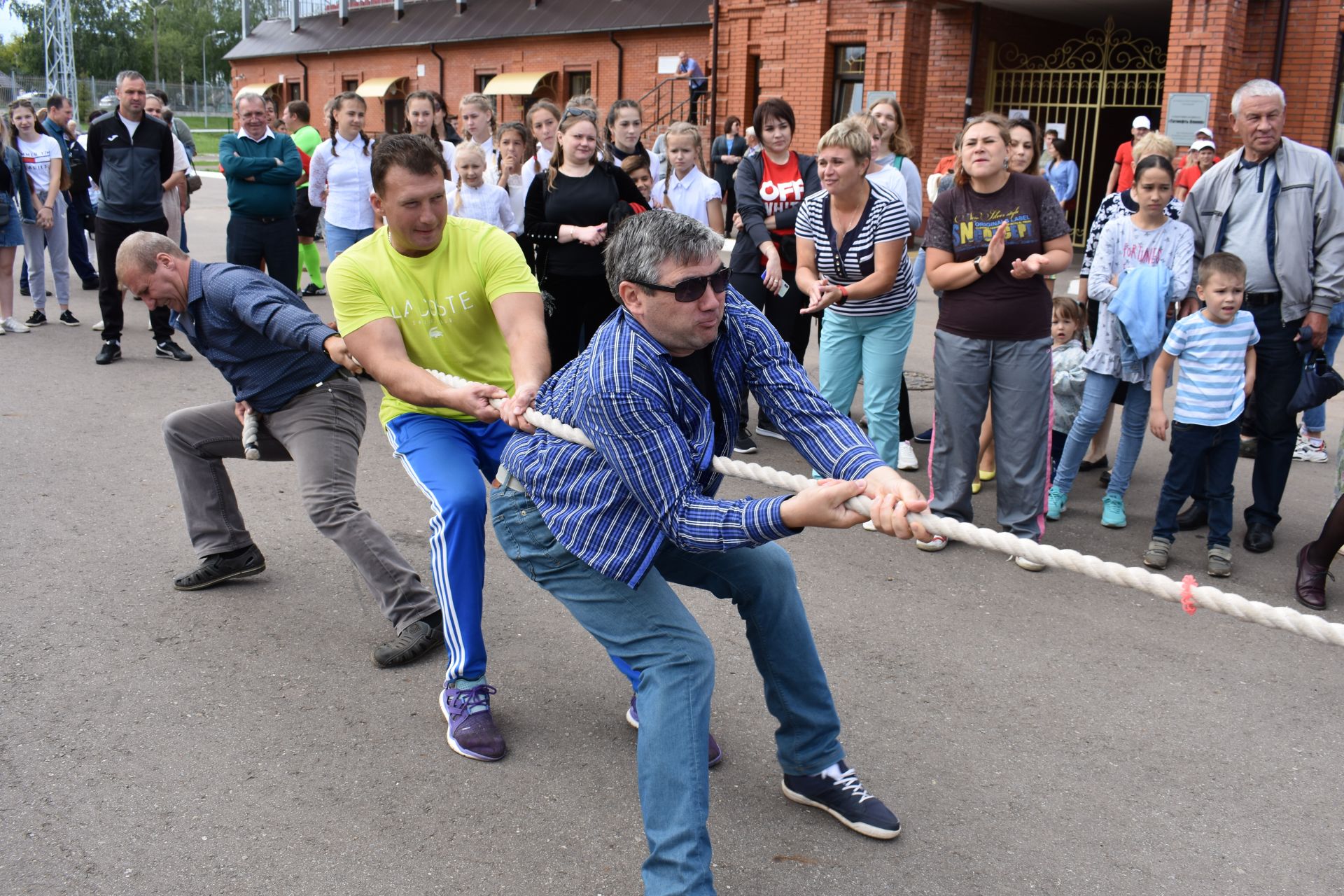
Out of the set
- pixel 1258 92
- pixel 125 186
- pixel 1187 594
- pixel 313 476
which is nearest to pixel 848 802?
pixel 1187 594

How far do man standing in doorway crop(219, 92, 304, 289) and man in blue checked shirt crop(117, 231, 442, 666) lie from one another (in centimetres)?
431

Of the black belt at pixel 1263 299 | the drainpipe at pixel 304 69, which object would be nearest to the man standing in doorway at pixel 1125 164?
the black belt at pixel 1263 299

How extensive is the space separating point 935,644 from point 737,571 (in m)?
1.64

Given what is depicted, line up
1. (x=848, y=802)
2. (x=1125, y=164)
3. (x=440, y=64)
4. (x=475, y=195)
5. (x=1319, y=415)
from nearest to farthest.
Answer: (x=848, y=802) → (x=1319, y=415) → (x=475, y=195) → (x=1125, y=164) → (x=440, y=64)

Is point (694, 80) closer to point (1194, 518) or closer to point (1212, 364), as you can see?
point (1194, 518)

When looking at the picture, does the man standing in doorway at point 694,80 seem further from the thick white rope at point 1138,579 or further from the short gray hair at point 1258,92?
the thick white rope at point 1138,579

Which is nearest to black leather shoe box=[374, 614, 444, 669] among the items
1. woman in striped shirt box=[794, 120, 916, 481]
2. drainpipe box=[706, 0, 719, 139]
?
woman in striped shirt box=[794, 120, 916, 481]

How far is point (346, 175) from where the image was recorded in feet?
28.9

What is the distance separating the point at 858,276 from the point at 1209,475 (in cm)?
189

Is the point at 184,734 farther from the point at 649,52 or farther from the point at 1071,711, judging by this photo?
the point at 649,52

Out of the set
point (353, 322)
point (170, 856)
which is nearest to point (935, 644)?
point (353, 322)

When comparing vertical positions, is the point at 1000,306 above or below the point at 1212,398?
above

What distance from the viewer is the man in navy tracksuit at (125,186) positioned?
894 centimetres

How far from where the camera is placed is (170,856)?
2.99 meters
